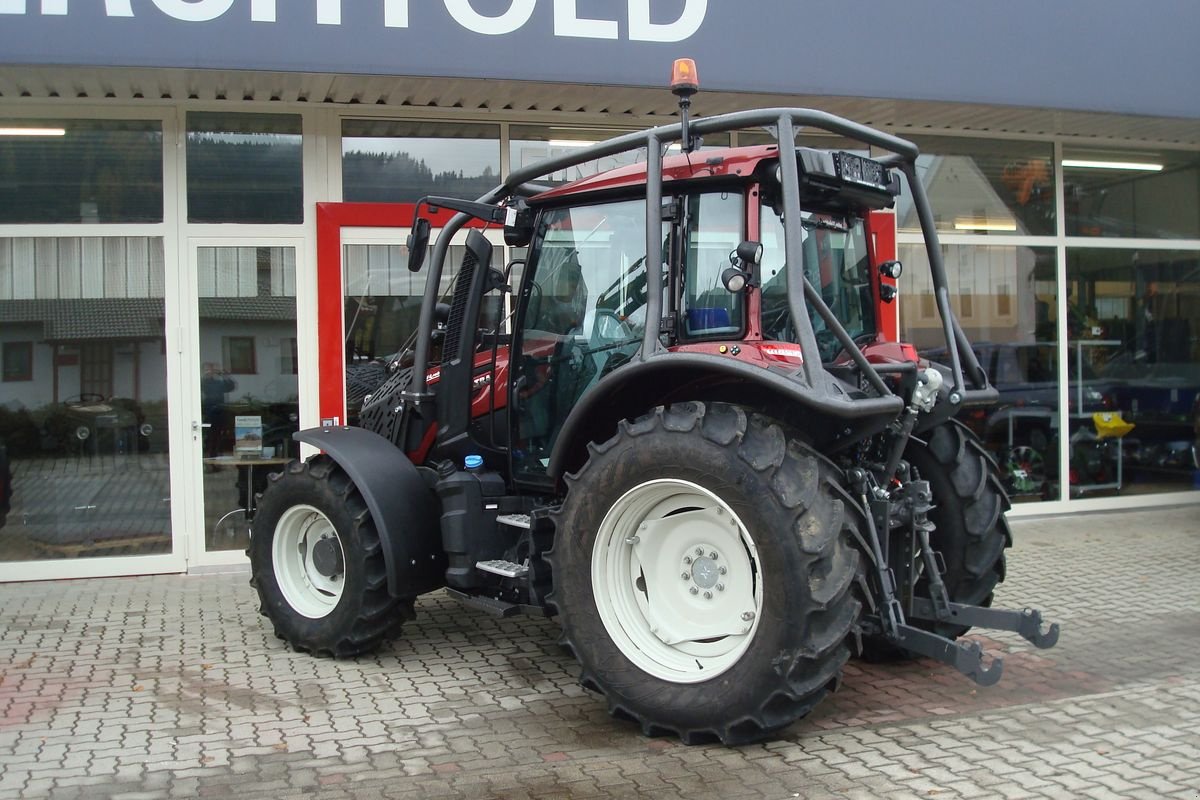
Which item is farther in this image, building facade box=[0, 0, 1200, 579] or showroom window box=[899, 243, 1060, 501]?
showroom window box=[899, 243, 1060, 501]

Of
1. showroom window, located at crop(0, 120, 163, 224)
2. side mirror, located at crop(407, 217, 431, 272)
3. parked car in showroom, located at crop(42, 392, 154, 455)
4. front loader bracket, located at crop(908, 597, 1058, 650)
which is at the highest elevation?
showroom window, located at crop(0, 120, 163, 224)

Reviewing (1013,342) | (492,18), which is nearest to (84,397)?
(492,18)

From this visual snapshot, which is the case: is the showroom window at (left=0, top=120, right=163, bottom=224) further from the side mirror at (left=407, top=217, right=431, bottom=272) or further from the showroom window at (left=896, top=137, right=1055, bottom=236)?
the showroom window at (left=896, top=137, right=1055, bottom=236)

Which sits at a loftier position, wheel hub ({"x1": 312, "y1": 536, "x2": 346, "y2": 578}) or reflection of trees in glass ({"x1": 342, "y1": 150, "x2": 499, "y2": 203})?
reflection of trees in glass ({"x1": 342, "y1": 150, "x2": 499, "y2": 203})

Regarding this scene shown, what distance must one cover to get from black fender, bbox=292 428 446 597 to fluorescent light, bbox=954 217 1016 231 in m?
6.15

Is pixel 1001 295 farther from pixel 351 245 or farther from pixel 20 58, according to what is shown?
pixel 20 58

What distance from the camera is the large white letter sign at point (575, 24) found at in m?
7.29

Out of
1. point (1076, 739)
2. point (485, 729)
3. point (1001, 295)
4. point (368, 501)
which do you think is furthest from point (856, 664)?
point (1001, 295)

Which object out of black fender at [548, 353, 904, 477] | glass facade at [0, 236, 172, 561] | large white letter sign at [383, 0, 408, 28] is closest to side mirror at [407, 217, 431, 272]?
black fender at [548, 353, 904, 477]

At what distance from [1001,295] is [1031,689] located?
559cm

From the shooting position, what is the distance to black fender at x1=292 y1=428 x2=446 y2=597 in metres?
5.45

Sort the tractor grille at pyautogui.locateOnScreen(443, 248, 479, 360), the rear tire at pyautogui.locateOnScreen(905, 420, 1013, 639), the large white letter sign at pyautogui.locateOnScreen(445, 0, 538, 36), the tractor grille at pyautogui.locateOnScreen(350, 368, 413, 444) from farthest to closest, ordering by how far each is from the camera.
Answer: the large white letter sign at pyautogui.locateOnScreen(445, 0, 538, 36), the tractor grille at pyautogui.locateOnScreen(350, 368, 413, 444), the tractor grille at pyautogui.locateOnScreen(443, 248, 479, 360), the rear tire at pyautogui.locateOnScreen(905, 420, 1013, 639)

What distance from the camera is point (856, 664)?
561 cm

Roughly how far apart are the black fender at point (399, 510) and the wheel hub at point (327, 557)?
43cm
